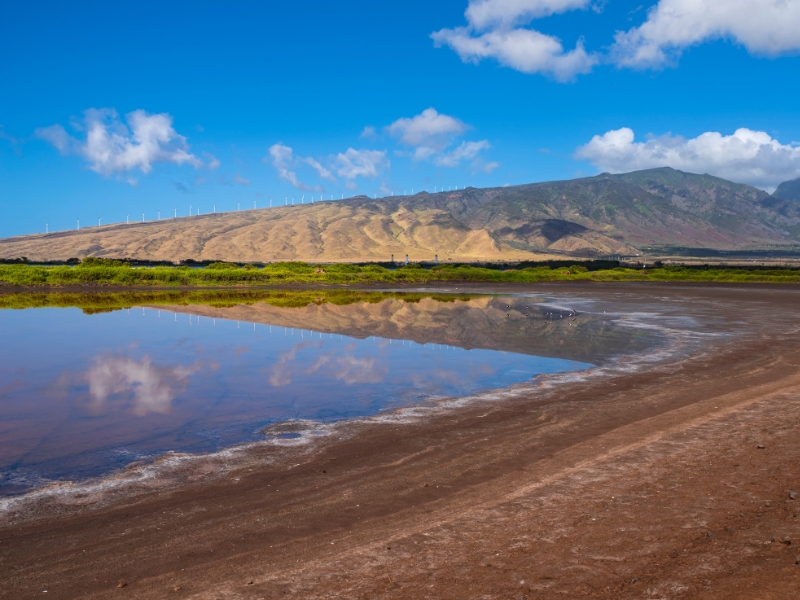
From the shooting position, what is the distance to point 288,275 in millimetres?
69000

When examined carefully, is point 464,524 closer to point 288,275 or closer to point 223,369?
point 223,369

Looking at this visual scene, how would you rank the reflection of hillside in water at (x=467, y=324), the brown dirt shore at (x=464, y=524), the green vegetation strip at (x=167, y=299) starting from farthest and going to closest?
the green vegetation strip at (x=167, y=299) → the reflection of hillside in water at (x=467, y=324) → the brown dirt shore at (x=464, y=524)

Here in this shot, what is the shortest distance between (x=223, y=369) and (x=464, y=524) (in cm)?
1211

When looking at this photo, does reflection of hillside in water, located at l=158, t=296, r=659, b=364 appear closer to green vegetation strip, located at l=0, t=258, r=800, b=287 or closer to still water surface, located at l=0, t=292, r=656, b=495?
still water surface, located at l=0, t=292, r=656, b=495

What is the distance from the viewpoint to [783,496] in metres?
7.36

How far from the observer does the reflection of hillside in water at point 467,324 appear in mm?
21875

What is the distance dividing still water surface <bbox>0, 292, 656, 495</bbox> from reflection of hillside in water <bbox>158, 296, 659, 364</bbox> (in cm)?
9

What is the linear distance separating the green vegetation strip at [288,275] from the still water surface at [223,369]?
2851 centimetres

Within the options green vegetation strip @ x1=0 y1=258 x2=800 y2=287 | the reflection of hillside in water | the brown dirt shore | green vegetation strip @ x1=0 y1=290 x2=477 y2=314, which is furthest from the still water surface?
green vegetation strip @ x1=0 y1=258 x2=800 y2=287

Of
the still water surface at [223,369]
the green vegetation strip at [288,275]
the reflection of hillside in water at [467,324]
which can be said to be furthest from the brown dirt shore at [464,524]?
the green vegetation strip at [288,275]

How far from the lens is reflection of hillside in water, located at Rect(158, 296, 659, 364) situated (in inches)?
861

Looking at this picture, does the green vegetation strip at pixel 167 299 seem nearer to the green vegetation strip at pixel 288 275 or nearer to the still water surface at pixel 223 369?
the still water surface at pixel 223 369

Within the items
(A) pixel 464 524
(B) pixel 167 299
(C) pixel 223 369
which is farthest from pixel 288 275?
(A) pixel 464 524

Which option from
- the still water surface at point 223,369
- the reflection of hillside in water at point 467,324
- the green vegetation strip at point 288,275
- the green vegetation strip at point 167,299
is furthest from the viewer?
the green vegetation strip at point 288,275
